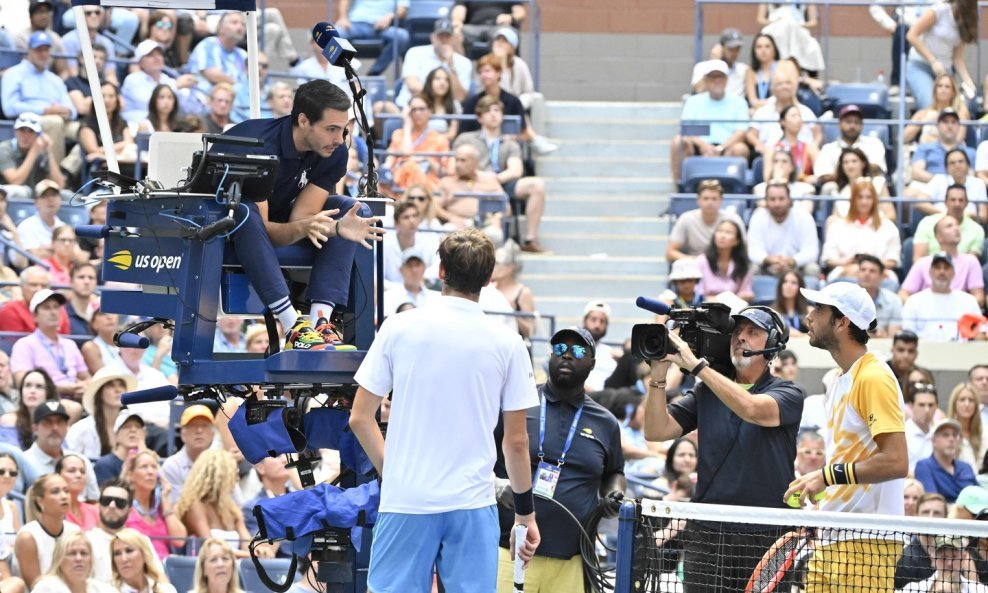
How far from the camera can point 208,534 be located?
1144cm

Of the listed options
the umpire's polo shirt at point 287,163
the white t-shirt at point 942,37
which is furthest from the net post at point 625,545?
the white t-shirt at point 942,37

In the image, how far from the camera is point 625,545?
7.06 meters

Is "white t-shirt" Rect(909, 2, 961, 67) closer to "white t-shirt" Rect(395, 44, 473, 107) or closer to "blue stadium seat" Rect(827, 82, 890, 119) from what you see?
"blue stadium seat" Rect(827, 82, 890, 119)

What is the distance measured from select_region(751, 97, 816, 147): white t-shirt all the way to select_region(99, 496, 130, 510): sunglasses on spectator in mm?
8414

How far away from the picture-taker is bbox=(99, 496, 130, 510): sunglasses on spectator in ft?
35.3

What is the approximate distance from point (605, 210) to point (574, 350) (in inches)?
362

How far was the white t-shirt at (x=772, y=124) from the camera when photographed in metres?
17.0

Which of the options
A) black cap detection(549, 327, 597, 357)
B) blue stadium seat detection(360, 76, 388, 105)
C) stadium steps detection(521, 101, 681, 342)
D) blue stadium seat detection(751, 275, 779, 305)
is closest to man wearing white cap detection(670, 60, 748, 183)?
stadium steps detection(521, 101, 681, 342)

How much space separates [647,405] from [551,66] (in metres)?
13.2

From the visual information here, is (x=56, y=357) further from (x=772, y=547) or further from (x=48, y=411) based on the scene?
(x=772, y=547)

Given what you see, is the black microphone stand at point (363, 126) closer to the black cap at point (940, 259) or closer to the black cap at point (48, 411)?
the black cap at point (48, 411)

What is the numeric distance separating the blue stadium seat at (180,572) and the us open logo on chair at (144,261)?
3287 mm

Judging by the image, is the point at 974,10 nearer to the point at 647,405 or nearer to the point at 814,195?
the point at 814,195

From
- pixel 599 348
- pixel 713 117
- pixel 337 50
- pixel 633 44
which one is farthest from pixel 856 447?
pixel 633 44
